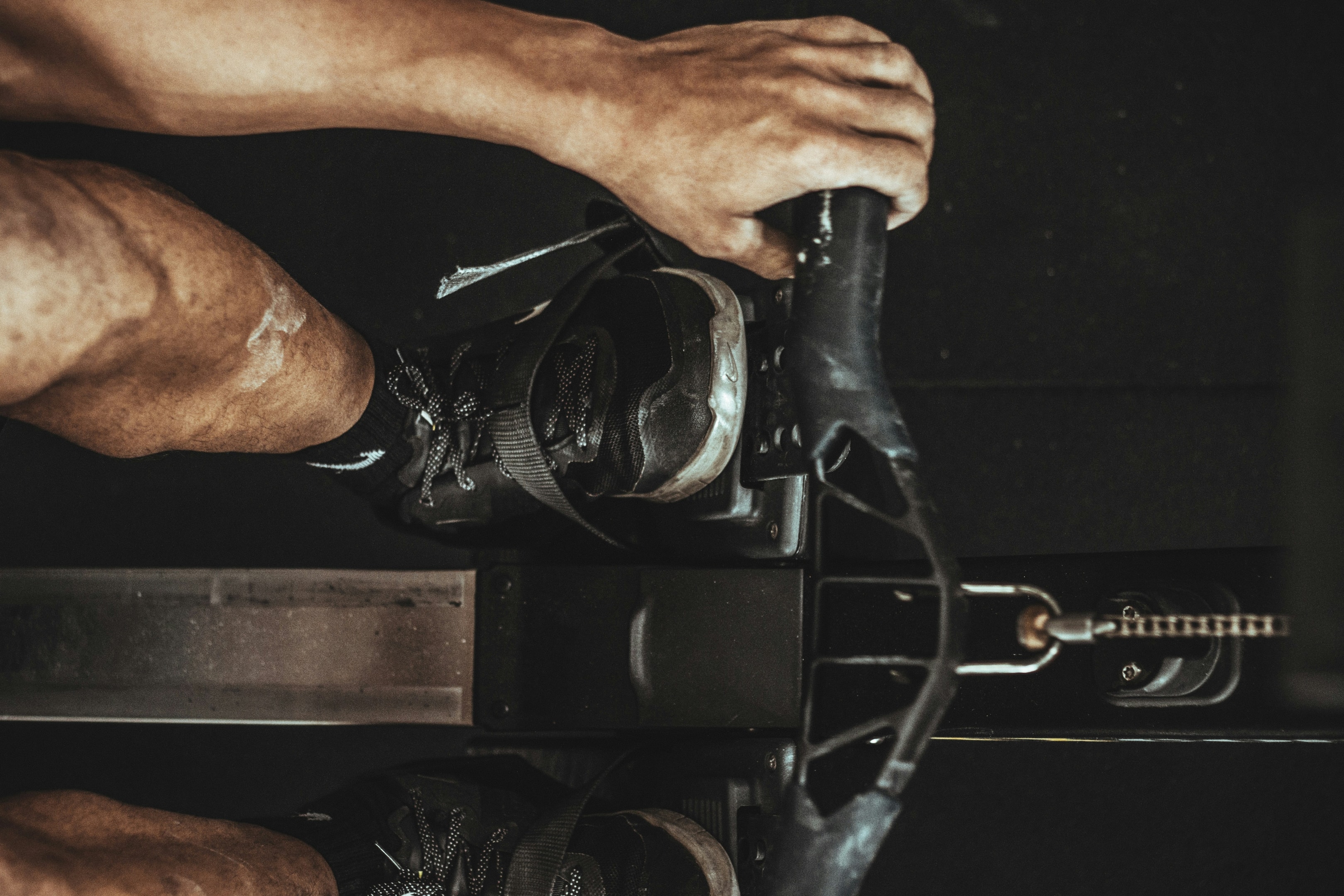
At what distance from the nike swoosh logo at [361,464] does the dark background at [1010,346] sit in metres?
0.28

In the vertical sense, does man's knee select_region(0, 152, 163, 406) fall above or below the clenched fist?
below

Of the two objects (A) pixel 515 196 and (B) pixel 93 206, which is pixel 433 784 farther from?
(A) pixel 515 196

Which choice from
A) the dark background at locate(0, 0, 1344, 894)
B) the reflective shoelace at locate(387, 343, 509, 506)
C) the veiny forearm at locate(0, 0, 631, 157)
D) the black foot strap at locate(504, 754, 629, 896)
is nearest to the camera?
the veiny forearm at locate(0, 0, 631, 157)

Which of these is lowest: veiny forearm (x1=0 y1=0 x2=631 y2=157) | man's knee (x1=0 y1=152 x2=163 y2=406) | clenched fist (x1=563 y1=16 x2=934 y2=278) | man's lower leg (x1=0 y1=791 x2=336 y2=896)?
man's lower leg (x1=0 y1=791 x2=336 y2=896)

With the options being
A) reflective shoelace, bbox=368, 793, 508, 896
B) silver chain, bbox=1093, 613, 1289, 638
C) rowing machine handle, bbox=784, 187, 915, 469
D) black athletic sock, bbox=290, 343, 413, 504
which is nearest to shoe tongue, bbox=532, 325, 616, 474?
black athletic sock, bbox=290, 343, 413, 504

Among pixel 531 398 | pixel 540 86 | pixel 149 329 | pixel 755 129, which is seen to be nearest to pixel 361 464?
pixel 531 398

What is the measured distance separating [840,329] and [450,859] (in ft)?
2.22

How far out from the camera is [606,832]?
0.92m

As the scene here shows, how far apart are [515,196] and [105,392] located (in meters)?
0.70

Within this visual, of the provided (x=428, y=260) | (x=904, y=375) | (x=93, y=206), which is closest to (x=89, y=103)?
(x=93, y=206)

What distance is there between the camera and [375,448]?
95 cm

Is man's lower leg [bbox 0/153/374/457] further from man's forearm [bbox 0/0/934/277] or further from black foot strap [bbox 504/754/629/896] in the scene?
black foot strap [bbox 504/754/629/896]

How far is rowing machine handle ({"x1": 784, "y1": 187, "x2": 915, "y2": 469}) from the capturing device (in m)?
0.63

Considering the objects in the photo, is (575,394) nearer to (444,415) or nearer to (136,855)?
(444,415)
